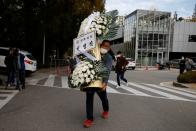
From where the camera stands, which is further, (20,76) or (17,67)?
(20,76)

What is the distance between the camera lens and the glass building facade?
65.2m

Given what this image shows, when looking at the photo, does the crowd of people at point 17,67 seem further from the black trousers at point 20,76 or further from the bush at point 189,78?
the bush at point 189,78

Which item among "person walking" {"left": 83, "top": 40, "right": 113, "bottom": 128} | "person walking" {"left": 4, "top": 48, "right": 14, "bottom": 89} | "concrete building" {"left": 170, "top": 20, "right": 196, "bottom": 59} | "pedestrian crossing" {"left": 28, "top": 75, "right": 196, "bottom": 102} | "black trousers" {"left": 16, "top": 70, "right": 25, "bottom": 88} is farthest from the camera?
"concrete building" {"left": 170, "top": 20, "right": 196, "bottom": 59}

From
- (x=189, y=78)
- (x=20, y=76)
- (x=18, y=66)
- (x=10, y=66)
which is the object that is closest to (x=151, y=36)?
(x=189, y=78)

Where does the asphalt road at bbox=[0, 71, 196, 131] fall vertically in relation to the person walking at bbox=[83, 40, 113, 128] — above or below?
below

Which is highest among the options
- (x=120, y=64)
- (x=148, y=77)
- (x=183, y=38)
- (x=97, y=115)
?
(x=183, y=38)

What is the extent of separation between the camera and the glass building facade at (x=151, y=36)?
65188mm

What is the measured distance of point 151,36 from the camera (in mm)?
65438

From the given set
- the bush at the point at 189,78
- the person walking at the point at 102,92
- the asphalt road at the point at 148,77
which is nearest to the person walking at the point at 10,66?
the person walking at the point at 102,92

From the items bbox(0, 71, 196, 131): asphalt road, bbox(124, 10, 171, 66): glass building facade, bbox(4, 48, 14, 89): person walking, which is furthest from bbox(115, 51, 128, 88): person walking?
bbox(124, 10, 171, 66): glass building facade

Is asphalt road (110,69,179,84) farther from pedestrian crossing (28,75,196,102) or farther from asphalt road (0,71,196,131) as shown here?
asphalt road (0,71,196,131)

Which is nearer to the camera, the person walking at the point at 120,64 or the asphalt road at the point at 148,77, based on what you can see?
the person walking at the point at 120,64

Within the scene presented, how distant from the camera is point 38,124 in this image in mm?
8172

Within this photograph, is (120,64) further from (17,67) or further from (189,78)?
(189,78)
